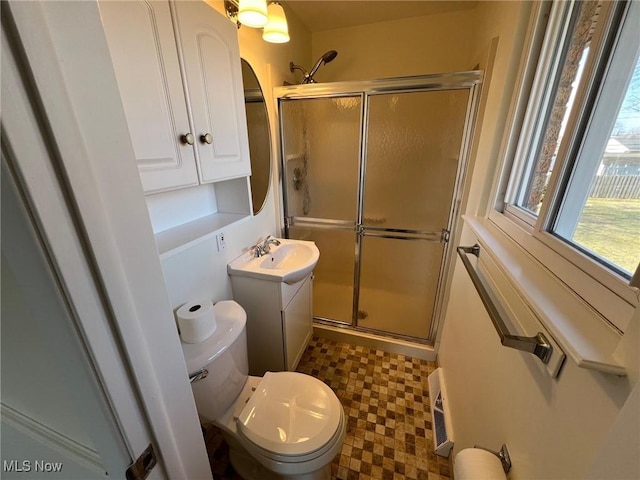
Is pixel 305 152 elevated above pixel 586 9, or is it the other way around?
pixel 586 9

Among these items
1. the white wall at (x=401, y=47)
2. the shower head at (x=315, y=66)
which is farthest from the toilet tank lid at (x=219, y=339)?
the white wall at (x=401, y=47)

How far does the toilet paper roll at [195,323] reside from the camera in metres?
0.99

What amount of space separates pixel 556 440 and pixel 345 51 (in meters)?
2.58

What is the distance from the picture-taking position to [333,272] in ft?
7.32

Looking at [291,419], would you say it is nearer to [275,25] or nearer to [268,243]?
[268,243]

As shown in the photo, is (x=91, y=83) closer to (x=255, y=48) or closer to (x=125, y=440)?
(x=125, y=440)

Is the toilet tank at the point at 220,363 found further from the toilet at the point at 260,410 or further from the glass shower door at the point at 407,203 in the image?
the glass shower door at the point at 407,203

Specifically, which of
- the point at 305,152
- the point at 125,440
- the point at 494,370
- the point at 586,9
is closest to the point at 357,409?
the point at 494,370

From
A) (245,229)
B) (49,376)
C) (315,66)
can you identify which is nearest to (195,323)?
(49,376)

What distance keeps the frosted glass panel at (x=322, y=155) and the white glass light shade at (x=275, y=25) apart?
48cm

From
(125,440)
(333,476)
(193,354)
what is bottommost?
(333,476)

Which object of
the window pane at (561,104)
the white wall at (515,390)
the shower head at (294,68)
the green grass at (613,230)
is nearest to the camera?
the white wall at (515,390)

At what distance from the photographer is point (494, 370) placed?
85 cm

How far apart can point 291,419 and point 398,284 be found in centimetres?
135
